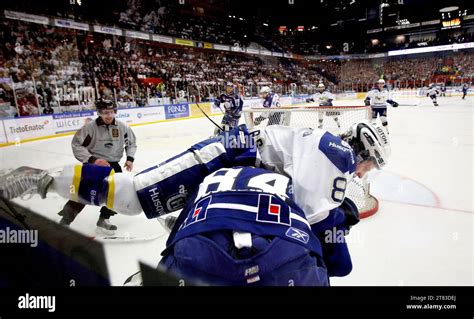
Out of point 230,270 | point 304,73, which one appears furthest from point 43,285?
point 304,73

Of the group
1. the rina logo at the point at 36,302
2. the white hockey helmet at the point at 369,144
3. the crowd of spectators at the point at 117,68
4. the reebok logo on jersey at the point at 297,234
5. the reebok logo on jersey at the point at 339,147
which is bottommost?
the rina logo at the point at 36,302

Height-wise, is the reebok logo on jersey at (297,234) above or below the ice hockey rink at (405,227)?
above

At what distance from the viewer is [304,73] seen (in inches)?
1143

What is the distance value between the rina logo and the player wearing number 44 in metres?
0.26

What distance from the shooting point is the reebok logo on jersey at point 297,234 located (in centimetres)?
63

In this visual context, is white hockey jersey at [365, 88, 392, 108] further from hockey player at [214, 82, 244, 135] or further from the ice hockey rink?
hockey player at [214, 82, 244, 135]

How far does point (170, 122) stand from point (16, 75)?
14.5 ft

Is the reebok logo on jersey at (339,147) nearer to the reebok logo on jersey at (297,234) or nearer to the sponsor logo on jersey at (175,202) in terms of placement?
the reebok logo on jersey at (297,234)

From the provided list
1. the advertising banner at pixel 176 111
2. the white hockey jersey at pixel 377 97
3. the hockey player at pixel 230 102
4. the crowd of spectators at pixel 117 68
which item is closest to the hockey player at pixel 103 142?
the hockey player at pixel 230 102

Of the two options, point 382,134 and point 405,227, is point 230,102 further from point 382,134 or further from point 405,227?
point 382,134

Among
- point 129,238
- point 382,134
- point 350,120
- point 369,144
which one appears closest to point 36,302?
point 369,144

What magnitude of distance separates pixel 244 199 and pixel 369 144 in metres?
0.78

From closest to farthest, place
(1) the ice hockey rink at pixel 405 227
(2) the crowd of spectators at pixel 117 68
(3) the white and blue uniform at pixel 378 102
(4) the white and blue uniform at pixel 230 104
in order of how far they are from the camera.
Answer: (1) the ice hockey rink at pixel 405 227, (4) the white and blue uniform at pixel 230 104, (3) the white and blue uniform at pixel 378 102, (2) the crowd of spectators at pixel 117 68

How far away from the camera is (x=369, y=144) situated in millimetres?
1219
